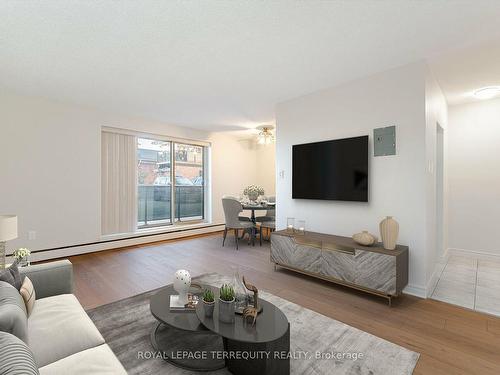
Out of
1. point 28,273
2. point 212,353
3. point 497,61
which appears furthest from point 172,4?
point 497,61

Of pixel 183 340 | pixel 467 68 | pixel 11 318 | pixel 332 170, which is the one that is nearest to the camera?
pixel 11 318

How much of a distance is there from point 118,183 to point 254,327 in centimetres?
443

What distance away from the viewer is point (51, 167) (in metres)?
4.12

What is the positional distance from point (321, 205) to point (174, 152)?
3804 mm

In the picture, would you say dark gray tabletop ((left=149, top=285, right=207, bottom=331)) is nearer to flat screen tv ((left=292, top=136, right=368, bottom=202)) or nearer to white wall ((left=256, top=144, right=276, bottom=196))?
flat screen tv ((left=292, top=136, right=368, bottom=202))

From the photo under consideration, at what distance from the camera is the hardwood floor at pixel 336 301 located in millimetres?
1866

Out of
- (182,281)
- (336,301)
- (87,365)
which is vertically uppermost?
(182,281)

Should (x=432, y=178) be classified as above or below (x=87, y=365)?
above

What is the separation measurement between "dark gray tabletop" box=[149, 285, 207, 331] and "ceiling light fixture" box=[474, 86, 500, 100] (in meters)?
4.66

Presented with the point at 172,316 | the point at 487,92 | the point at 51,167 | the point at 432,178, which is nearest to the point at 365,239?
the point at 432,178

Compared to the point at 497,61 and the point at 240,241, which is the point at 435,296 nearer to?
the point at 497,61

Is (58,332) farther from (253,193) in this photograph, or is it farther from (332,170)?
(253,193)

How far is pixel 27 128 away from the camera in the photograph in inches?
154

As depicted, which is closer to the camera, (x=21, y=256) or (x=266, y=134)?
(x=21, y=256)
